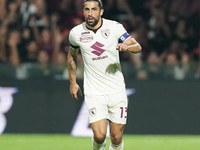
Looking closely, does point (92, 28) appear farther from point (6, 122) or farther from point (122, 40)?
point (6, 122)

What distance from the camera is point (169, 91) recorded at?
861cm

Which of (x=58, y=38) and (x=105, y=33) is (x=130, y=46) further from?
(x=58, y=38)

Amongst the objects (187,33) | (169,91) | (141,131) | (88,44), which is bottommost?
(141,131)

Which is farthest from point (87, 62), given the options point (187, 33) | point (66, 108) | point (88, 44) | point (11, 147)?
point (187, 33)

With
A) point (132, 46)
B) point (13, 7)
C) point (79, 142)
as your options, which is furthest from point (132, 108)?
point (13, 7)

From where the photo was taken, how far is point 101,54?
18.2 ft

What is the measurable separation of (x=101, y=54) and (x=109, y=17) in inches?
208

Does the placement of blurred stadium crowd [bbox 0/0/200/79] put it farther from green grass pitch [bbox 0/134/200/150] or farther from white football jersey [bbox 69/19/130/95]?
white football jersey [bbox 69/19/130/95]

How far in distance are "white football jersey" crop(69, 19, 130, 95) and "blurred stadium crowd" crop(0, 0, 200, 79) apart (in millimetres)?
3505

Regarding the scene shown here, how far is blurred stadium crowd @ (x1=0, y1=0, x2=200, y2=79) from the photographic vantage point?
381 inches

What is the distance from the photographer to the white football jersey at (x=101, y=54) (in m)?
5.53

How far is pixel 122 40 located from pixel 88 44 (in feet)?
1.35

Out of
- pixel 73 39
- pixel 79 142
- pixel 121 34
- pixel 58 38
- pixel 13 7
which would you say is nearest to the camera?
pixel 121 34

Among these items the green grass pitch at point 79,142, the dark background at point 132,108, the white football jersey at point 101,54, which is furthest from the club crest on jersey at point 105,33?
the dark background at point 132,108
